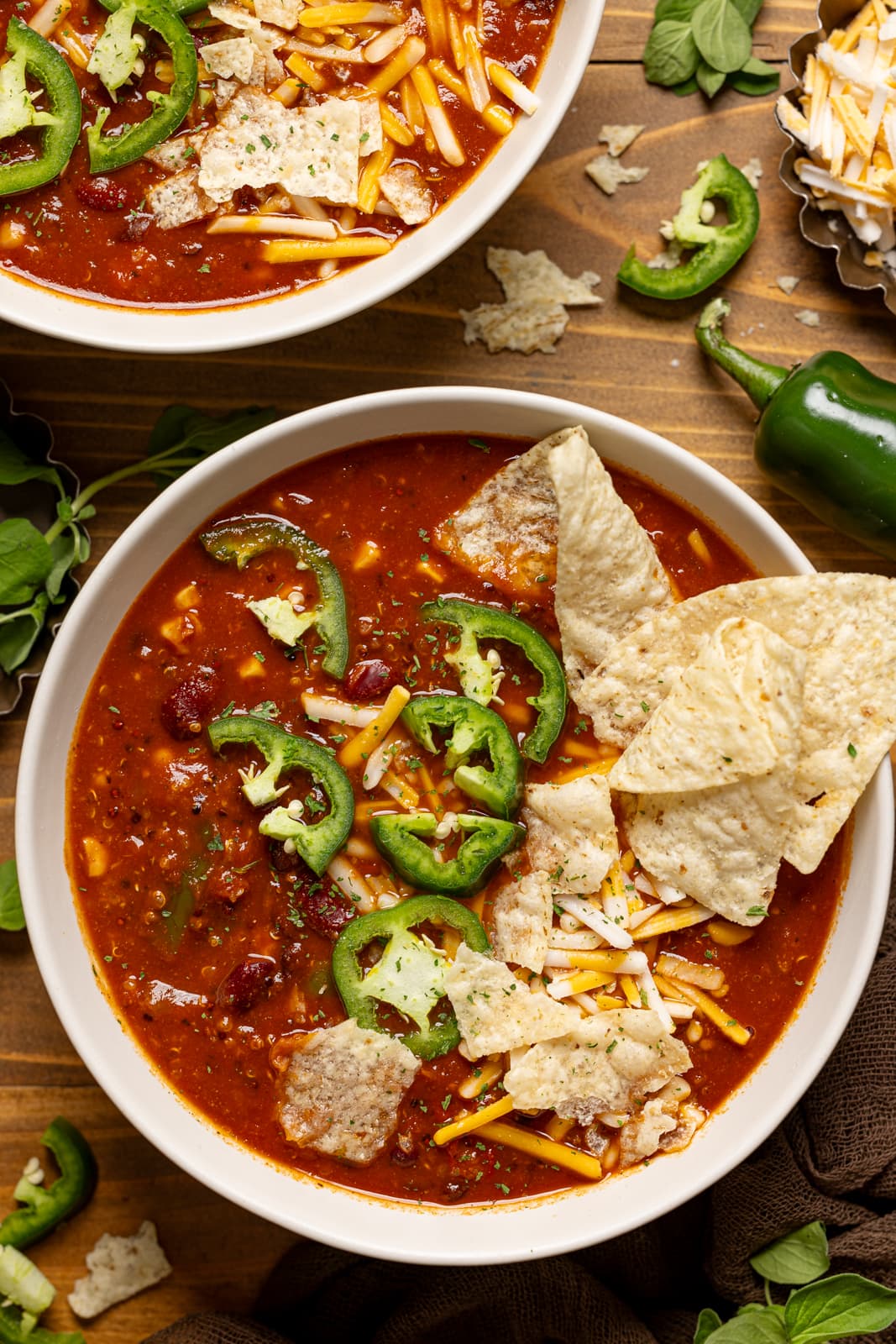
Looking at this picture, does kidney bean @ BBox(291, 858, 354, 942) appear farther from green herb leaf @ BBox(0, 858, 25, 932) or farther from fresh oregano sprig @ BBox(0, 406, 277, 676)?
fresh oregano sprig @ BBox(0, 406, 277, 676)

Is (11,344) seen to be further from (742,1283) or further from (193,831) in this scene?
(742,1283)

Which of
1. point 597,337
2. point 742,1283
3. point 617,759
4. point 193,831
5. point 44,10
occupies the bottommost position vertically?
point 742,1283

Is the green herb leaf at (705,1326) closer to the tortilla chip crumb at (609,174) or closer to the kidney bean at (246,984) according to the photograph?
the kidney bean at (246,984)

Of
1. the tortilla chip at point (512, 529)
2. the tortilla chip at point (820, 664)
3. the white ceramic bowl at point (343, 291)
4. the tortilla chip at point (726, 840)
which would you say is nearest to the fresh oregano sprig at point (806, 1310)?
the tortilla chip at point (726, 840)

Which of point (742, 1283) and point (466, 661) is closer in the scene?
point (466, 661)

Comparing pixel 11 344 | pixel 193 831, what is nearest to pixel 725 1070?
pixel 193 831

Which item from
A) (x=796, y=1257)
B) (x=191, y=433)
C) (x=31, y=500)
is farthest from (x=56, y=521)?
(x=796, y=1257)

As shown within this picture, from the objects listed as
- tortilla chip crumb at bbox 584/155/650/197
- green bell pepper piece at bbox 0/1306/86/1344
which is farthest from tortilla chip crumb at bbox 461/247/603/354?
green bell pepper piece at bbox 0/1306/86/1344
